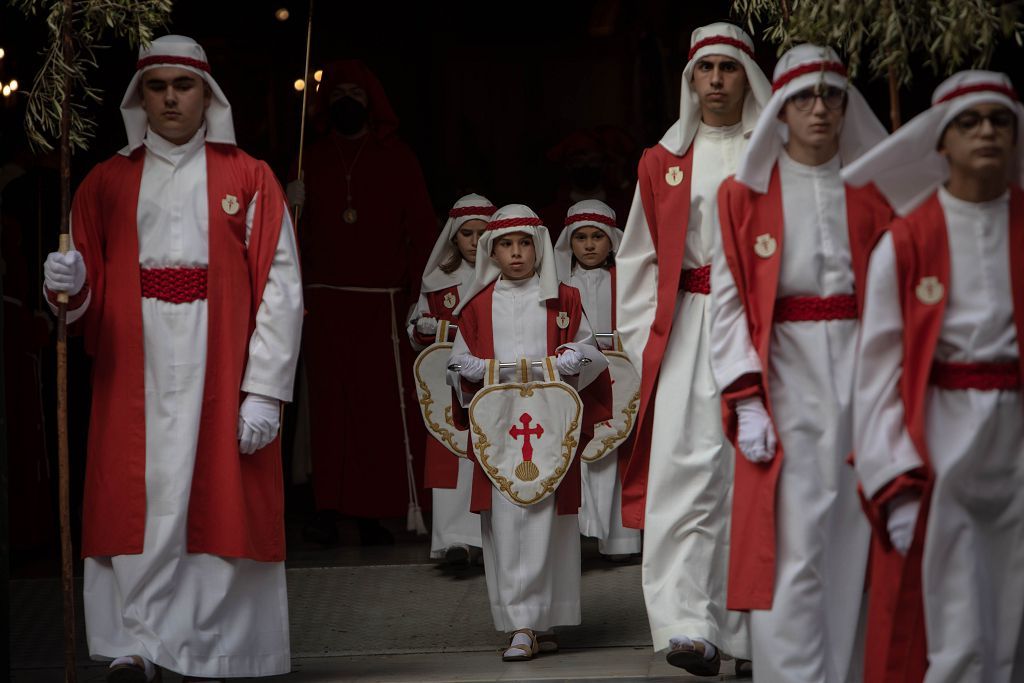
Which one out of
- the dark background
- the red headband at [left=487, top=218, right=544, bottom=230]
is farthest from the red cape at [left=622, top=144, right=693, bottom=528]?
the dark background

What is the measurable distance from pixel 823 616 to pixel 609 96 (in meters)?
6.98

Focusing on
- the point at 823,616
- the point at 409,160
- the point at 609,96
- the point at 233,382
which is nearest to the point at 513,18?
the point at 609,96

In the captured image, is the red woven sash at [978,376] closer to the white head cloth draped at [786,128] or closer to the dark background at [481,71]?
the white head cloth draped at [786,128]

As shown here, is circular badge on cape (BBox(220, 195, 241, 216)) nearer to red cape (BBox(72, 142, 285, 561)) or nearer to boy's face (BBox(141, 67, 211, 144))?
red cape (BBox(72, 142, 285, 561))

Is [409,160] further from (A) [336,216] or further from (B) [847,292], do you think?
(B) [847,292]

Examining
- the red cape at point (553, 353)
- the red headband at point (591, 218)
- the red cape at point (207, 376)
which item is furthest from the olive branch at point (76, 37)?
the red headband at point (591, 218)

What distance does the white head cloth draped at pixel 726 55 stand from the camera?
6.88m

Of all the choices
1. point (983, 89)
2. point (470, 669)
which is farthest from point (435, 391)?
point (983, 89)

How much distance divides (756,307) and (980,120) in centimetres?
104

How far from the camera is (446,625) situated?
26.8ft

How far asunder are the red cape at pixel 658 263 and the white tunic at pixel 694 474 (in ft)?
0.14

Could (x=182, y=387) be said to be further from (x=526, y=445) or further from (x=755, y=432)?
(x=755, y=432)

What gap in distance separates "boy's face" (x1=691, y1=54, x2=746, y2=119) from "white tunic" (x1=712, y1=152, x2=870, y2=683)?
0.97 m

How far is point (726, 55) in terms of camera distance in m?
6.88
